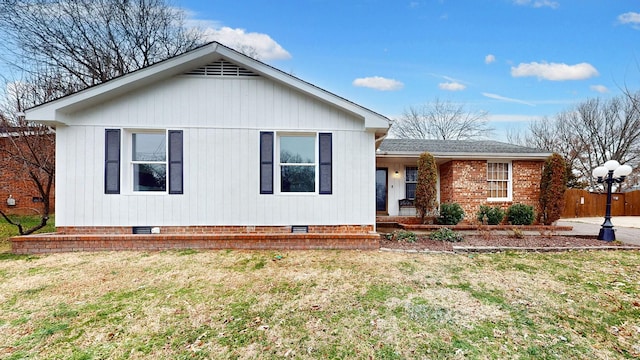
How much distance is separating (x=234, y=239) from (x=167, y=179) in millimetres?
2176

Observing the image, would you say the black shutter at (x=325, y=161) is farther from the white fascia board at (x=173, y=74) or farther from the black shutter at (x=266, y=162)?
the black shutter at (x=266, y=162)

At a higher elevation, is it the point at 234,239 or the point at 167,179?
the point at 167,179

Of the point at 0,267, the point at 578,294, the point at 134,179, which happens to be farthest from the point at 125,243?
the point at 578,294

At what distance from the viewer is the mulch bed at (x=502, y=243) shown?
6.57 metres

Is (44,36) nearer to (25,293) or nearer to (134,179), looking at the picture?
(134,179)

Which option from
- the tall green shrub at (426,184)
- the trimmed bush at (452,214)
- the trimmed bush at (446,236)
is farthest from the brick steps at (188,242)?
the trimmed bush at (452,214)

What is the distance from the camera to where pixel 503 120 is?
26312 mm

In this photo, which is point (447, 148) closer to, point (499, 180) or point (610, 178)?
point (499, 180)

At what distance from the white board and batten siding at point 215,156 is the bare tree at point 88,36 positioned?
6.50 meters

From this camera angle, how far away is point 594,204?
15227 mm

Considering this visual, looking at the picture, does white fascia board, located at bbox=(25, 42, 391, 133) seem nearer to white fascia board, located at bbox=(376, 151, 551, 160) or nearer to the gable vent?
the gable vent

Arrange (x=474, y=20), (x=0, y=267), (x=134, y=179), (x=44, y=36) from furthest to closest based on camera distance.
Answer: (x=474, y=20), (x=44, y=36), (x=134, y=179), (x=0, y=267)

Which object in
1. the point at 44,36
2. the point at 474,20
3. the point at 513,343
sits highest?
the point at 474,20

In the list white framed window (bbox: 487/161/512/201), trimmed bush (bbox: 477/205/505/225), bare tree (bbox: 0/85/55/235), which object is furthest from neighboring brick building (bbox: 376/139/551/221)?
bare tree (bbox: 0/85/55/235)
